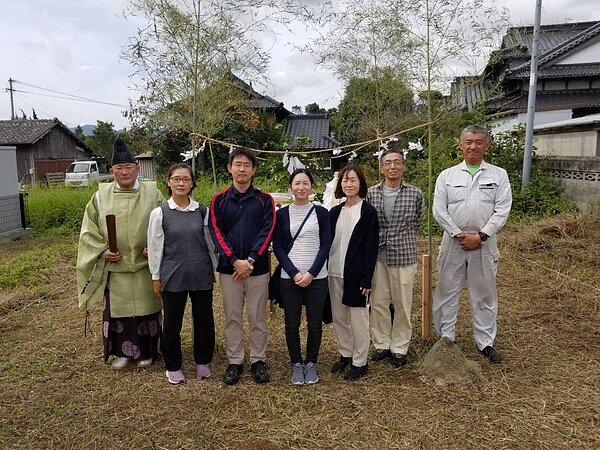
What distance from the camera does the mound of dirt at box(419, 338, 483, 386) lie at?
3148mm

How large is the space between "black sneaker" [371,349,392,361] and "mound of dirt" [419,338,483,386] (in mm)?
318

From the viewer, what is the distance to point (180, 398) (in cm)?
300

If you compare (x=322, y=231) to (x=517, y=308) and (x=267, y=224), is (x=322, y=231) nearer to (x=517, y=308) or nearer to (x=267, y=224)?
(x=267, y=224)

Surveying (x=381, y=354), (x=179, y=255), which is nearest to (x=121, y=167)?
(x=179, y=255)

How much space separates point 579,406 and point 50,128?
26777 mm

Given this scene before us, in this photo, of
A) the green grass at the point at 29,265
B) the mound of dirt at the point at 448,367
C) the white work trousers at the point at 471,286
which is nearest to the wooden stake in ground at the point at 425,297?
the white work trousers at the point at 471,286

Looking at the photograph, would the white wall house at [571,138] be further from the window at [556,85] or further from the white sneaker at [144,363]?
the white sneaker at [144,363]

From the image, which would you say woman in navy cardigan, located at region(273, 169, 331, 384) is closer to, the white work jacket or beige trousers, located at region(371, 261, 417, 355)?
beige trousers, located at region(371, 261, 417, 355)

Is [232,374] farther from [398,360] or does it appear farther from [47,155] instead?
[47,155]

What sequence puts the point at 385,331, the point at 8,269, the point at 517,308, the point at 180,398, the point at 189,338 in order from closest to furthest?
the point at 180,398
the point at 385,331
the point at 189,338
the point at 517,308
the point at 8,269

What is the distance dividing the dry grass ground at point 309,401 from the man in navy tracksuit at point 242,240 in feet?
1.31

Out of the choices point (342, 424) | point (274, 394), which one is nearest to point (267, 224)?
point (274, 394)

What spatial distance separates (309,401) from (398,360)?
32.2 inches

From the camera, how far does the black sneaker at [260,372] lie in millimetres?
3170
